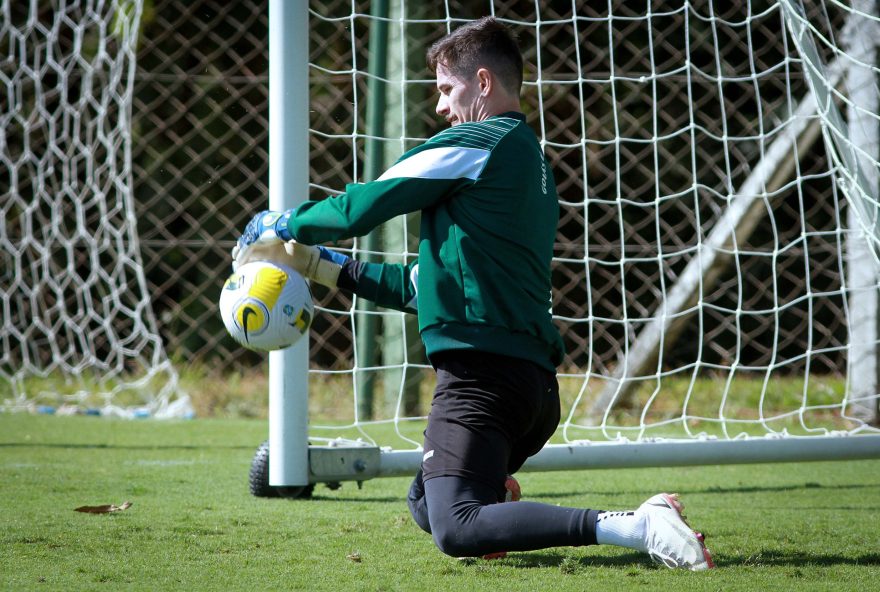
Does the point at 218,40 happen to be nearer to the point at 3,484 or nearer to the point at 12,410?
the point at 12,410

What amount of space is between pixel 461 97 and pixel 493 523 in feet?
3.65

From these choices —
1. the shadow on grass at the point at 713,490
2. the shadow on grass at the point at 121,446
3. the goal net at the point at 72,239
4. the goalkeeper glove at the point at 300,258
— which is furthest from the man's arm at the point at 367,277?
the goal net at the point at 72,239

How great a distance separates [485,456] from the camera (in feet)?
7.73

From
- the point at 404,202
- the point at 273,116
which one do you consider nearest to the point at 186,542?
the point at 404,202

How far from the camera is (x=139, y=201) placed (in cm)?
896

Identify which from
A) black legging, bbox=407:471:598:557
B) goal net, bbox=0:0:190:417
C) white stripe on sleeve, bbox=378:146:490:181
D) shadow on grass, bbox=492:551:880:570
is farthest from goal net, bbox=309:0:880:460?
black legging, bbox=407:471:598:557

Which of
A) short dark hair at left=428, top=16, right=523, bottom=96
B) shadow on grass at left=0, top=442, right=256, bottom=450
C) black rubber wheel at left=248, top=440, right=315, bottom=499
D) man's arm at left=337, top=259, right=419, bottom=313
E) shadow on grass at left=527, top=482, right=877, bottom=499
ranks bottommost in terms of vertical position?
shadow on grass at left=0, top=442, right=256, bottom=450

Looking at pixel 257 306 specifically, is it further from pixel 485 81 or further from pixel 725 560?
pixel 725 560

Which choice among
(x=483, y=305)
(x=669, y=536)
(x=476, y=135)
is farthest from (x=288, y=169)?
(x=669, y=536)

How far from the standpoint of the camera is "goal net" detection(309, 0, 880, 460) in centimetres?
518

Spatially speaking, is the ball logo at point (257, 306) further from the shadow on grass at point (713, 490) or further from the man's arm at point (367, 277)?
the shadow on grass at point (713, 490)

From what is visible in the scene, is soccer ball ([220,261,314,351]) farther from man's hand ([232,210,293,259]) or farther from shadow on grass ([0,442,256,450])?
shadow on grass ([0,442,256,450])

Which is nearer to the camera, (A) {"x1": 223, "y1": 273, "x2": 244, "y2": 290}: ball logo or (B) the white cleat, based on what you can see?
(B) the white cleat

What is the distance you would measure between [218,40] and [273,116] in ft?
17.5
